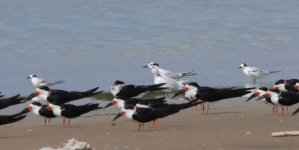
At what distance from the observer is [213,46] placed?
21.1 metres

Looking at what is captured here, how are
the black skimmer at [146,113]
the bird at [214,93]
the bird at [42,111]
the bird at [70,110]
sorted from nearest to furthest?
1. the black skimmer at [146,113]
2. the bird at [70,110]
3. the bird at [42,111]
4. the bird at [214,93]

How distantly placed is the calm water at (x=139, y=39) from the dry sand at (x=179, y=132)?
10.0ft

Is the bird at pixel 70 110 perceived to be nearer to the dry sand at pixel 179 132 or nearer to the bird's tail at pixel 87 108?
the bird's tail at pixel 87 108

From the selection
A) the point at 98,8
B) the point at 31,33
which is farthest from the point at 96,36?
the point at 98,8

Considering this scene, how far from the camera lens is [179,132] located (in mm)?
10852

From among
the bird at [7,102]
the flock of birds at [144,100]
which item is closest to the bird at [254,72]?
the flock of birds at [144,100]

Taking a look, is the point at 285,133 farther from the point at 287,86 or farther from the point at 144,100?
the point at 287,86

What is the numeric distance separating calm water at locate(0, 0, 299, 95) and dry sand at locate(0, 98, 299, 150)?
305 cm

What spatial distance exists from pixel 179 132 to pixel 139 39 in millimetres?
12253

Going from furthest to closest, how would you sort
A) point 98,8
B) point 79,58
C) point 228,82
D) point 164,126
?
point 98,8 → point 79,58 → point 228,82 → point 164,126

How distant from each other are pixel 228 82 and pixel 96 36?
27.0ft

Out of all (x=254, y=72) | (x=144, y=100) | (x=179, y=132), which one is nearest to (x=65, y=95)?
(x=144, y=100)

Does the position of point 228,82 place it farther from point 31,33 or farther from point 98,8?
point 98,8

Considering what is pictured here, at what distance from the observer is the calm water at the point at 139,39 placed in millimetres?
17688
